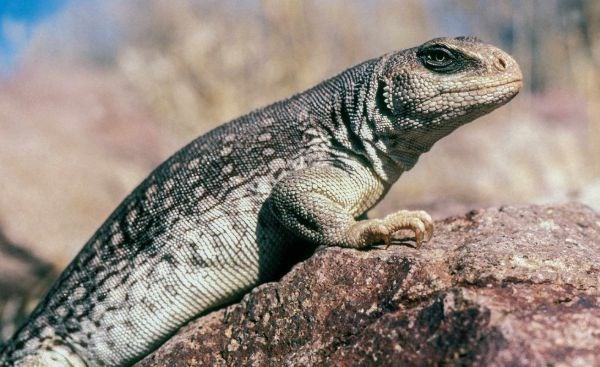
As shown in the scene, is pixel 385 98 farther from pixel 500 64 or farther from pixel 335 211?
pixel 335 211

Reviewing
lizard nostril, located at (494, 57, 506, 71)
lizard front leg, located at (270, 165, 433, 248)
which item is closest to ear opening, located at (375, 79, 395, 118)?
lizard front leg, located at (270, 165, 433, 248)

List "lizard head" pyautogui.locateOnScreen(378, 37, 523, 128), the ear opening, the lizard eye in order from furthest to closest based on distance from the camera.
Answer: the ear opening < the lizard eye < "lizard head" pyautogui.locateOnScreen(378, 37, 523, 128)

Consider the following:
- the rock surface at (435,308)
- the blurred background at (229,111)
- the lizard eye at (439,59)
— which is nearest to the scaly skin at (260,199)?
the lizard eye at (439,59)

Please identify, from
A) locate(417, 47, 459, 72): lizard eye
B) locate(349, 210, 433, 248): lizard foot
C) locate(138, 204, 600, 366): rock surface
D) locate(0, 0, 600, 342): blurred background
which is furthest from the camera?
locate(0, 0, 600, 342): blurred background

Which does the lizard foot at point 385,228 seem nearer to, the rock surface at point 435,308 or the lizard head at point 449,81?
the rock surface at point 435,308

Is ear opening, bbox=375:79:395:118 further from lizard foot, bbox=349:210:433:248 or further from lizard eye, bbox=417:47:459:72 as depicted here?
lizard foot, bbox=349:210:433:248

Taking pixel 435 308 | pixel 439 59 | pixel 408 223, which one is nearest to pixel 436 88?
pixel 439 59

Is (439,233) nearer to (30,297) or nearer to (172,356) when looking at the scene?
(172,356)

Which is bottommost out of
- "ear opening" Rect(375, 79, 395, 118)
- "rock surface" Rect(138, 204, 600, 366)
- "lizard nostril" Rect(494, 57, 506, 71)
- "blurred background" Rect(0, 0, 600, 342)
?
"rock surface" Rect(138, 204, 600, 366)
